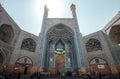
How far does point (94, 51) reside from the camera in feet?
45.9

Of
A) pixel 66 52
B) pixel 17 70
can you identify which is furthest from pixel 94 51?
pixel 17 70

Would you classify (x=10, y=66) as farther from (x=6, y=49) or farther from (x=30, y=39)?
(x=30, y=39)

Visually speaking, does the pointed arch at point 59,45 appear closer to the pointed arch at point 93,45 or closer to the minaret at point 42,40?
the minaret at point 42,40

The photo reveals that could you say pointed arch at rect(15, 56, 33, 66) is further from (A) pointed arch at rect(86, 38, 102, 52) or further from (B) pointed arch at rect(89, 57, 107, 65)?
(A) pointed arch at rect(86, 38, 102, 52)

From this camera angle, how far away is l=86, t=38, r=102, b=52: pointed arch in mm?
14177

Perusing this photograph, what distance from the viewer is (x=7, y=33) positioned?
12.3m

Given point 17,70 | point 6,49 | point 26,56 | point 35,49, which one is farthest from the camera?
point 35,49

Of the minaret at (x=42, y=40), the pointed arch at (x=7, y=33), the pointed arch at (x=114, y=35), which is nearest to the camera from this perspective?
the pointed arch at (x=7, y=33)

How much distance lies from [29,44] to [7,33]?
378 cm

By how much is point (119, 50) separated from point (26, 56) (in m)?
14.1

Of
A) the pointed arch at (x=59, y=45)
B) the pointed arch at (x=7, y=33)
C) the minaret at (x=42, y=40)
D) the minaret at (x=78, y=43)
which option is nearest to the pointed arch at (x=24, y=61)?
the minaret at (x=42, y=40)

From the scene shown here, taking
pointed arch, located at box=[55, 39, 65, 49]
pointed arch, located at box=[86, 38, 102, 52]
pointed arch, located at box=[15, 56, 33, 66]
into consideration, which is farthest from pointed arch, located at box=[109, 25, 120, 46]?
pointed arch, located at box=[15, 56, 33, 66]

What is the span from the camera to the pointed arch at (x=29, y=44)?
45.9 feet

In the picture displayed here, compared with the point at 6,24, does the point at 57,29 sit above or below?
above
